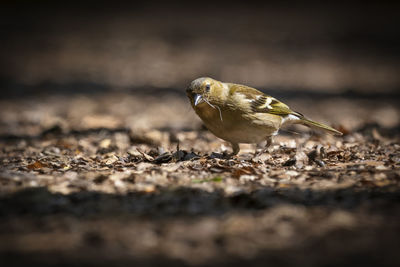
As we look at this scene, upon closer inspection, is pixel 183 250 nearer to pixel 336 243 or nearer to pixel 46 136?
pixel 336 243

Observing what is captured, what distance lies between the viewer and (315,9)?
30.5m

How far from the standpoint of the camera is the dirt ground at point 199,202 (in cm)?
332

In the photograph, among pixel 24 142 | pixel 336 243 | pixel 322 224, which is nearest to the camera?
pixel 336 243

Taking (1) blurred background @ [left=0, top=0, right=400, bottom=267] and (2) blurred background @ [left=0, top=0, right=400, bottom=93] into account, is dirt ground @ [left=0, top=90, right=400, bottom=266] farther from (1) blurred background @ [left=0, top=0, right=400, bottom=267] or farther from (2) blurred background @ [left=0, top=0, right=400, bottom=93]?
(2) blurred background @ [left=0, top=0, right=400, bottom=93]

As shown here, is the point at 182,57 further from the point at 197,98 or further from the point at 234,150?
the point at 197,98

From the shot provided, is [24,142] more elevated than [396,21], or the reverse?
[396,21]

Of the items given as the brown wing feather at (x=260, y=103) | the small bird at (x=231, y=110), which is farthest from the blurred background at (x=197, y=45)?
the small bird at (x=231, y=110)

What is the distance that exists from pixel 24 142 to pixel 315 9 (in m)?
26.5

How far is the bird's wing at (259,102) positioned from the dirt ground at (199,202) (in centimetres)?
54

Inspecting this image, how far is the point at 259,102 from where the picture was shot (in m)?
5.94

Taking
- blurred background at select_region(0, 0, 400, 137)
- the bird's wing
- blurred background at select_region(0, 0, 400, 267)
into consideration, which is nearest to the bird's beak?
the bird's wing

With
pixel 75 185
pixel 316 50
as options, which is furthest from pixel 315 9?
pixel 75 185

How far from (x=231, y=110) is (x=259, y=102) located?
0.50 meters

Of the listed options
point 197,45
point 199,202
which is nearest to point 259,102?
point 199,202
